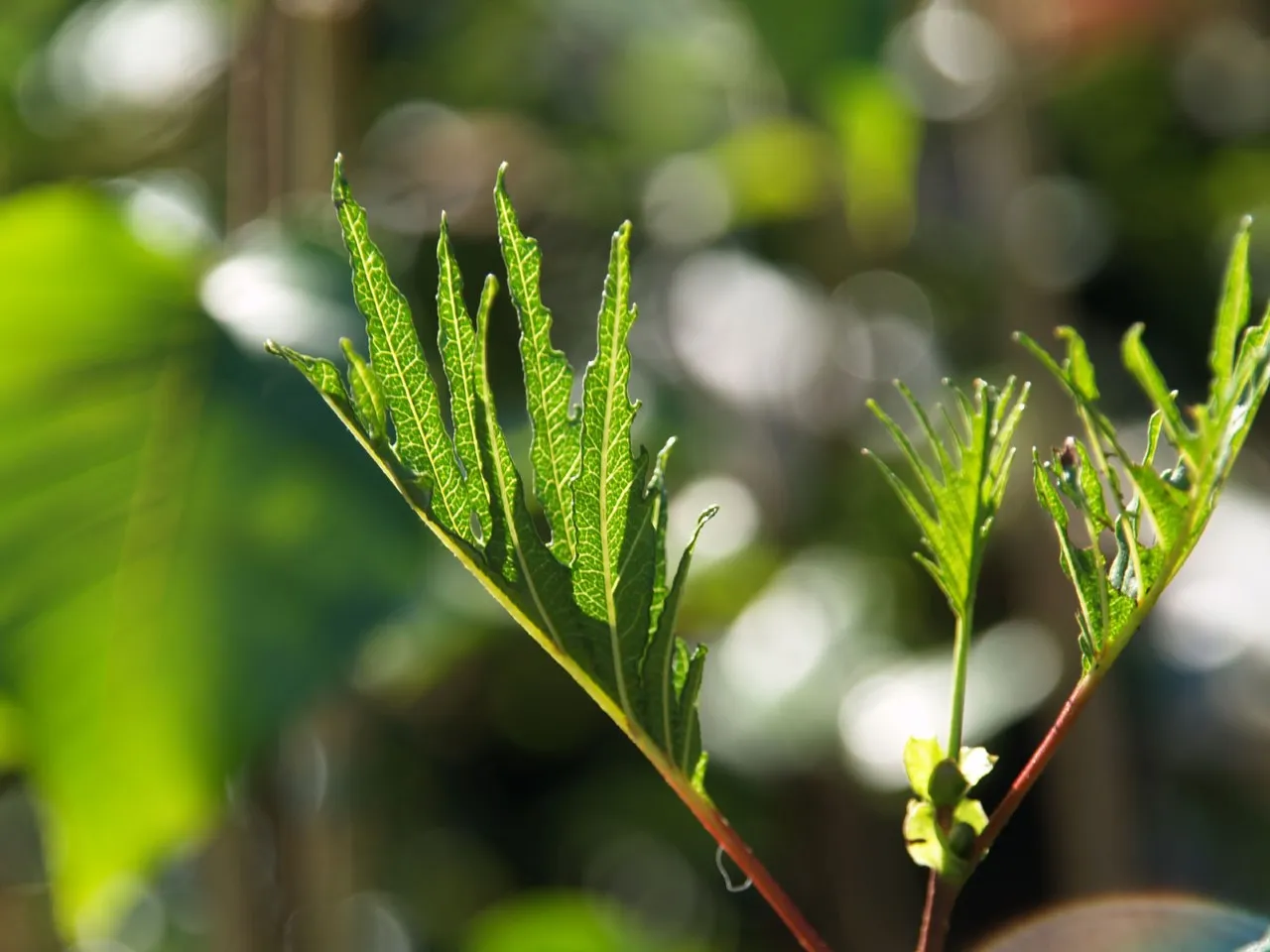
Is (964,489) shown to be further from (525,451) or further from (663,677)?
(525,451)

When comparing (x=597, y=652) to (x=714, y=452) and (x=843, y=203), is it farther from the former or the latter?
(x=843, y=203)

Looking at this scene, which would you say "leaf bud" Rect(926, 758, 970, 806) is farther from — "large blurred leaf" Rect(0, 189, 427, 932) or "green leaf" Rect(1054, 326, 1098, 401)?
"large blurred leaf" Rect(0, 189, 427, 932)

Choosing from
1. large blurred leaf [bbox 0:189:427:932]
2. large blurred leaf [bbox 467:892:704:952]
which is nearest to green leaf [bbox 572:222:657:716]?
large blurred leaf [bbox 0:189:427:932]

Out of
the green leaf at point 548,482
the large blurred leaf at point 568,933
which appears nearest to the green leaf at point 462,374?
the green leaf at point 548,482

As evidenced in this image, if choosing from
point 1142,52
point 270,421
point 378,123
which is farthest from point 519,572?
point 1142,52

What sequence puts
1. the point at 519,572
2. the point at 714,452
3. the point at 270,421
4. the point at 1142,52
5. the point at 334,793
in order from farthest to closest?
the point at 1142,52, the point at 714,452, the point at 334,793, the point at 270,421, the point at 519,572

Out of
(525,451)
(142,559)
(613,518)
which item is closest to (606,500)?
(613,518)
